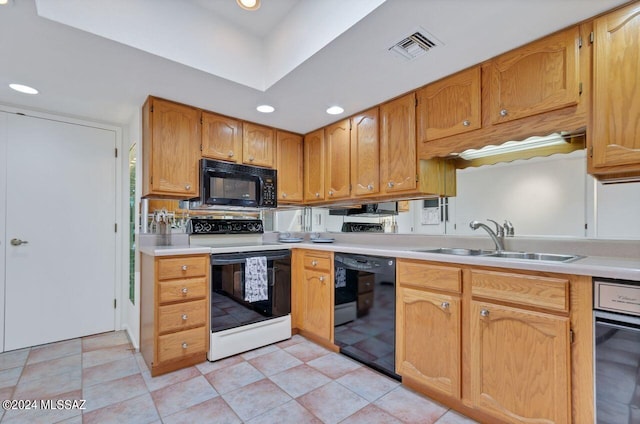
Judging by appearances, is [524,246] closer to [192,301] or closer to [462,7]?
[462,7]

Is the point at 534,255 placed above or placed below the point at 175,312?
above

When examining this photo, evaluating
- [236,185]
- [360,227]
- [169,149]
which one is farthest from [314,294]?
[169,149]

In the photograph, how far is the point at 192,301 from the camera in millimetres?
2252

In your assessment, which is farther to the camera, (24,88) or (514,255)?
(24,88)

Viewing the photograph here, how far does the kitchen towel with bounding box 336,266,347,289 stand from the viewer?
2.39m

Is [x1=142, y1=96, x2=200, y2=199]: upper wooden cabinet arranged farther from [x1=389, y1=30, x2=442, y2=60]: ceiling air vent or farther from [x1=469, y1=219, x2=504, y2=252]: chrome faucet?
[x1=469, y1=219, x2=504, y2=252]: chrome faucet

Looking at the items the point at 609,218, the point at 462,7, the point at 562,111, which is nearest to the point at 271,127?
the point at 462,7

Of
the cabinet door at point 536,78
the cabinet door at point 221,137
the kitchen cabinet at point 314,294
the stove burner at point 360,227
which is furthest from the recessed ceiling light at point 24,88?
the cabinet door at point 536,78

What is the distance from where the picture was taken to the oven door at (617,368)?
1.18 metres

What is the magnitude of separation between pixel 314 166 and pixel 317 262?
112 centimetres

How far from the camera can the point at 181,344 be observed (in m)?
2.20

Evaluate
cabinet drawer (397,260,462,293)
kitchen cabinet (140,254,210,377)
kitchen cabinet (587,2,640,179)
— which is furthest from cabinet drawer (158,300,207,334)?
kitchen cabinet (587,2,640,179)

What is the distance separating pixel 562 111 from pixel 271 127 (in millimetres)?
2388

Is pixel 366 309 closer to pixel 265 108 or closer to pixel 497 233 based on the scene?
pixel 497 233
